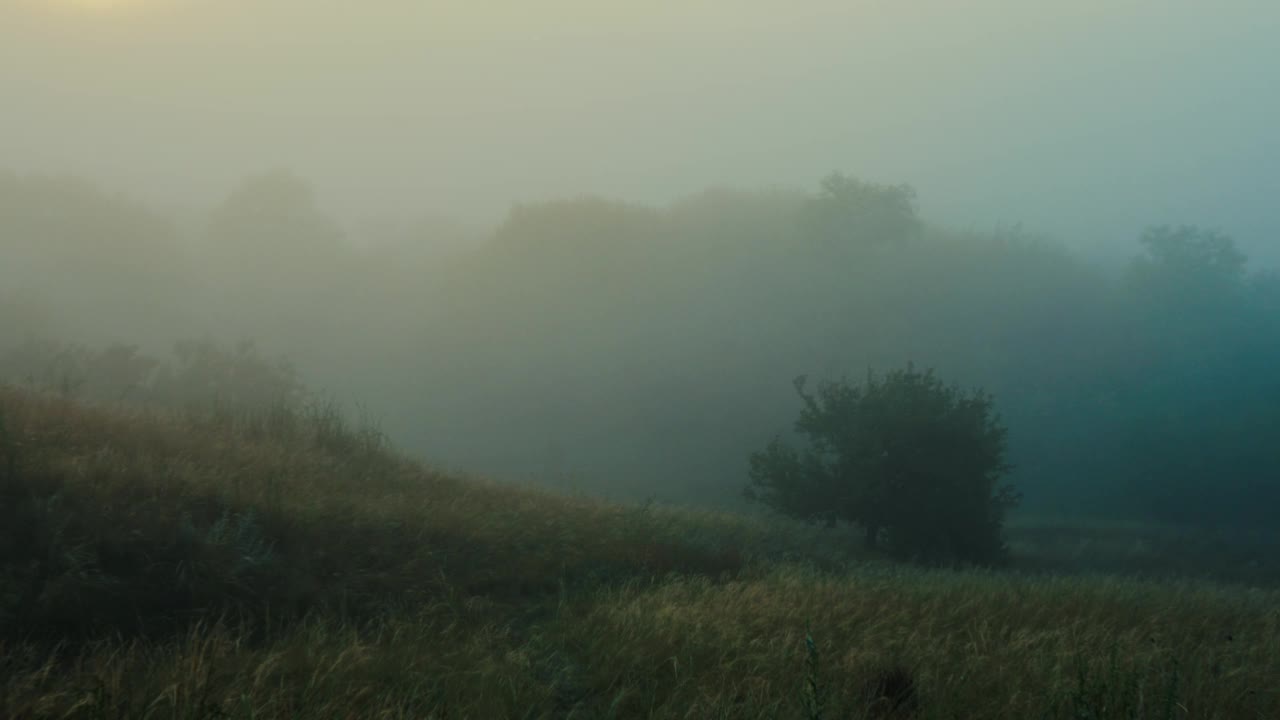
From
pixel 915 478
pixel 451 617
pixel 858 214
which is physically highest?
pixel 858 214

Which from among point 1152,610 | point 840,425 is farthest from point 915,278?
point 1152,610

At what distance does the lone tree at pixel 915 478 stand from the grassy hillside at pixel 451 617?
32.1 feet

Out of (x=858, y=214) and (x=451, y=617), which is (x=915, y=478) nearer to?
(x=451, y=617)

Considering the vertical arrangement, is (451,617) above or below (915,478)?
below

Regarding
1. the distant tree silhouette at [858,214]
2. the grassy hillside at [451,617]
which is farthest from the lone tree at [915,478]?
the distant tree silhouette at [858,214]

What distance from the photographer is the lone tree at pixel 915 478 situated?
2323 cm

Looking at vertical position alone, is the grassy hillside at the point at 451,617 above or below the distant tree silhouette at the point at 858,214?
below

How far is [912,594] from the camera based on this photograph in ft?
34.3

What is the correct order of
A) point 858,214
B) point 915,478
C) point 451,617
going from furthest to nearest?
point 858,214, point 915,478, point 451,617

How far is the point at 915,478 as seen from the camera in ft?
77.0

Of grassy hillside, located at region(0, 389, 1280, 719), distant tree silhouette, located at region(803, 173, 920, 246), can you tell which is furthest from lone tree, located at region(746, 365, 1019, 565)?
distant tree silhouette, located at region(803, 173, 920, 246)

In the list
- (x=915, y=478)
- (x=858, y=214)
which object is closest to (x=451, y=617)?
(x=915, y=478)

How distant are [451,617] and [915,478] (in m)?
17.4

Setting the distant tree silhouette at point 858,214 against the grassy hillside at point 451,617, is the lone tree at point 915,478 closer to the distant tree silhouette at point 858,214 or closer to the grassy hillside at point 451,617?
the grassy hillside at point 451,617
